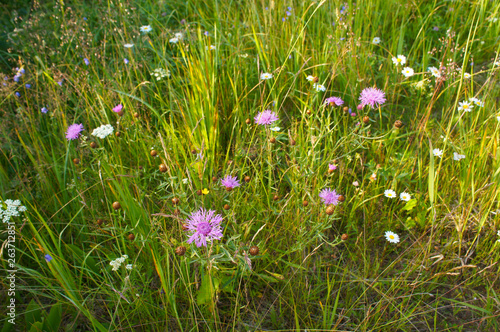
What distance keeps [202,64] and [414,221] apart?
135cm

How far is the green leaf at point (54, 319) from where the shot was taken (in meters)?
1.17

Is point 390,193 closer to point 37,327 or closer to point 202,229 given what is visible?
point 202,229

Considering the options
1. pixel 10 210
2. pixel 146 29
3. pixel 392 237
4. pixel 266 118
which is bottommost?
pixel 392 237

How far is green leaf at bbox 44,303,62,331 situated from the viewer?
1.17 m

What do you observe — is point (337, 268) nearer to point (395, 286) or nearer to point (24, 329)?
point (395, 286)

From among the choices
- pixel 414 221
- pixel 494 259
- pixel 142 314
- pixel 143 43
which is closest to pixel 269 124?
pixel 414 221

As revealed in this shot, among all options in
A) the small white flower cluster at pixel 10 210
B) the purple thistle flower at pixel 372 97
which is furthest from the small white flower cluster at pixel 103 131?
the purple thistle flower at pixel 372 97

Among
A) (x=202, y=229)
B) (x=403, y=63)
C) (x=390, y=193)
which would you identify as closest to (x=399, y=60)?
(x=403, y=63)

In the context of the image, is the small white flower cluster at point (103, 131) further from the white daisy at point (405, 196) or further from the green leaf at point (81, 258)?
the white daisy at point (405, 196)

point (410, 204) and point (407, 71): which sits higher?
point (407, 71)

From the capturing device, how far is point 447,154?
68.6 inches

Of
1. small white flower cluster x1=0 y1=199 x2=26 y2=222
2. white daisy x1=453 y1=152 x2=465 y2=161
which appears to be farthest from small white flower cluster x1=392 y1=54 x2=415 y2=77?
small white flower cluster x1=0 y1=199 x2=26 y2=222

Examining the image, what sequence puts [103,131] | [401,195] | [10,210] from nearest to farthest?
[10,210] → [103,131] → [401,195]

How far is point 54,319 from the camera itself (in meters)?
1.19
